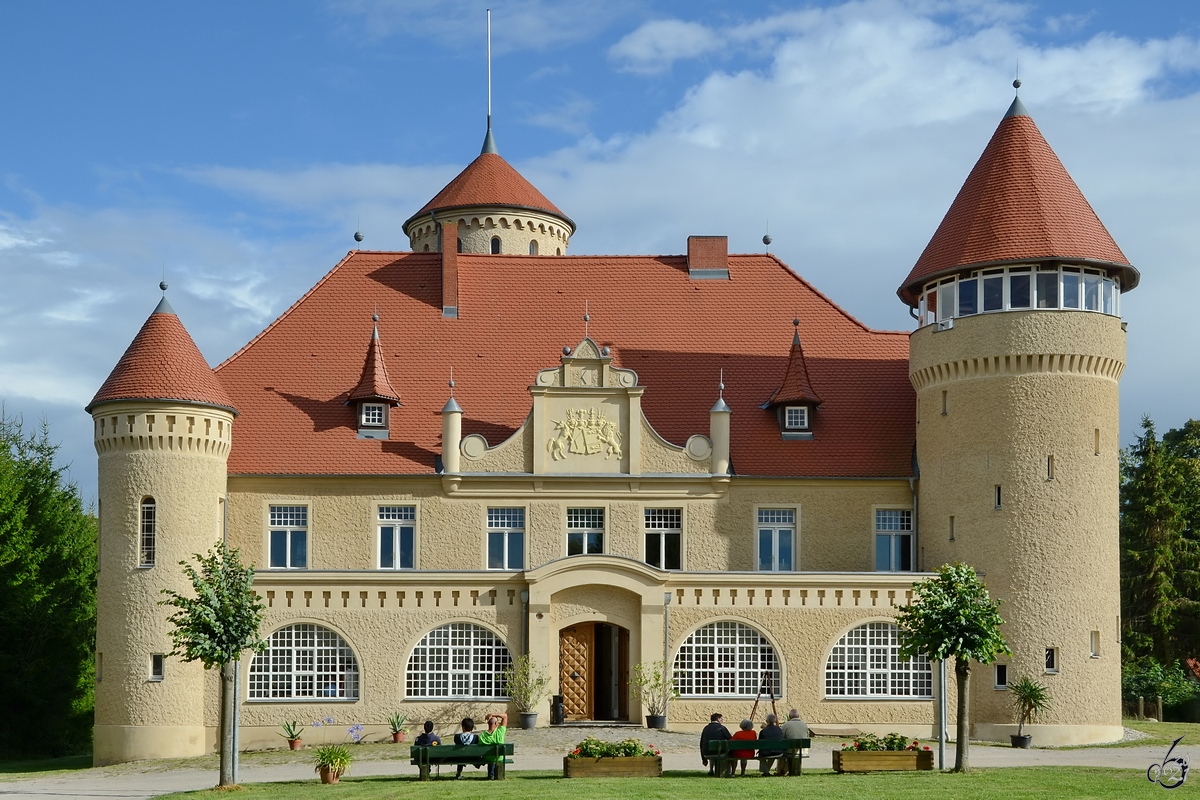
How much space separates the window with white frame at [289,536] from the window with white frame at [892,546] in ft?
45.2

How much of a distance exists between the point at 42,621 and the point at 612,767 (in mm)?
28669

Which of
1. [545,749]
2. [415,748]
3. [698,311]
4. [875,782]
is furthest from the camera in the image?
[698,311]

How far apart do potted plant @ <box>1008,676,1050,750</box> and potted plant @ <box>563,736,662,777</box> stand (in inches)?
471

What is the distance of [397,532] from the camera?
4028 cm

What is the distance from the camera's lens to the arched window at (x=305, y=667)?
37938mm

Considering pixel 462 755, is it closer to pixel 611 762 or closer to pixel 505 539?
pixel 611 762

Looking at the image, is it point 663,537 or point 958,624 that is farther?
point 663,537

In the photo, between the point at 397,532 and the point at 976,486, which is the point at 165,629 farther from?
the point at 976,486

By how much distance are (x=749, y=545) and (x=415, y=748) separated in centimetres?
1395

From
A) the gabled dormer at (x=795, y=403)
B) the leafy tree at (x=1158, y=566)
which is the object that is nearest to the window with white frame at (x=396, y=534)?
the gabled dormer at (x=795, y=403)

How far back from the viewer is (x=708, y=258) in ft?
152

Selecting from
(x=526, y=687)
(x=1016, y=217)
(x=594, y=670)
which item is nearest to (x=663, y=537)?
(x=594, y=670)

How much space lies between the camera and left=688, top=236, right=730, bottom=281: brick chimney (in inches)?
1816

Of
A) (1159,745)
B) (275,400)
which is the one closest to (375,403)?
(275,400)
